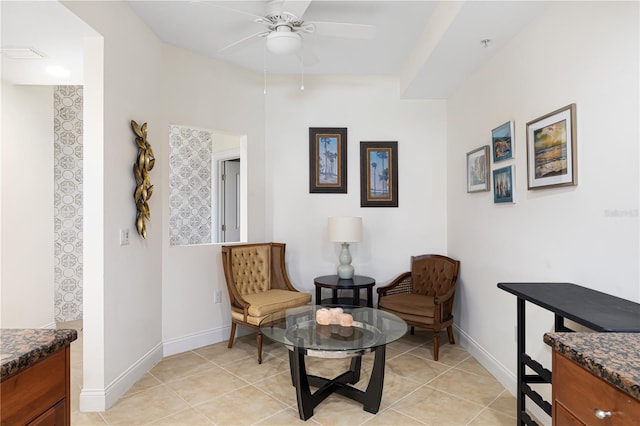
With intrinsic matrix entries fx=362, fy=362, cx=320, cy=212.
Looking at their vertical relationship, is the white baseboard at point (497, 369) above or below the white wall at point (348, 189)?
below

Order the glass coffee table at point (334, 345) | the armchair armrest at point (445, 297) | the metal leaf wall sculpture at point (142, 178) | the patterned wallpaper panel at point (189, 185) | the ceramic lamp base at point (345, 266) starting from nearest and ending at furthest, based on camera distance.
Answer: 1. the glass coffee table at point (334, 345)
2. the metal leaf wall sculpture at point (142, 178)
3. the armchair armrest at point (445, 297)
4. the ceramic lamp base at point (345, 266)
5. the patterned wallpaper panel at point (189, 185)

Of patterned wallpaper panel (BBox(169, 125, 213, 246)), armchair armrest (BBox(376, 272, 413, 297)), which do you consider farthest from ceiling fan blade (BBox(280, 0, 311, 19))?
patterned wallpaper panel (BBox(169, 125, 213, 246))

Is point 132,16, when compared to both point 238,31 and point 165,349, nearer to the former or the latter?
point 238,31

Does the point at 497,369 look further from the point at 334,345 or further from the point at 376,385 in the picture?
the point at 334,345

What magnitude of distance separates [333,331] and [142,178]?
1.91 meters

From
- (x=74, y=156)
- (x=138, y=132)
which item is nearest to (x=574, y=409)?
(x=138, y=132)

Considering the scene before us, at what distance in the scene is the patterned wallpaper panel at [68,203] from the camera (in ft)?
14.0

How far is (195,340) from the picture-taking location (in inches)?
141

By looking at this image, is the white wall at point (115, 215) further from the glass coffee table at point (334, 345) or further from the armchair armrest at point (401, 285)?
the armchair armrest at point (401, 285)

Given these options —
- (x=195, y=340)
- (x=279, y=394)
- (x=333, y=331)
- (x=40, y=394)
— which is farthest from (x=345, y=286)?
(x=40, y=394)

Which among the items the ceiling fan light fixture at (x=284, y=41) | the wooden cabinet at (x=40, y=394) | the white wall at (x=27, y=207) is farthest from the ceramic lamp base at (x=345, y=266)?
the white wall at (x=27, y=207)

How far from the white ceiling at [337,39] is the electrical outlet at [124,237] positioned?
1324 millimetres

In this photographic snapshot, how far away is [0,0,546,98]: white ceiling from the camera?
7.45 ft

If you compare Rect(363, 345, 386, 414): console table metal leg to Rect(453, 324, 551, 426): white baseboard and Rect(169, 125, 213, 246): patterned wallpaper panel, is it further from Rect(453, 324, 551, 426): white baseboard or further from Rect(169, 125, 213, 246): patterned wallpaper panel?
Rect(169, 125, 213, 246): patterned wallpaper panel
